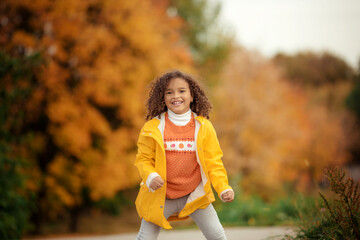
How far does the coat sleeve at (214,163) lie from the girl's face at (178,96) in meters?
0.24

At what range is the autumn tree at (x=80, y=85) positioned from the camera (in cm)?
893

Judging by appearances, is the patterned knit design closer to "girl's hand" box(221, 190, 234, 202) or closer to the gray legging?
the gray legging

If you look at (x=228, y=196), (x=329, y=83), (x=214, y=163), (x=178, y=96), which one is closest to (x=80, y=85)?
(x=178, y=96)

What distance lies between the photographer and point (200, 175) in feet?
8.23

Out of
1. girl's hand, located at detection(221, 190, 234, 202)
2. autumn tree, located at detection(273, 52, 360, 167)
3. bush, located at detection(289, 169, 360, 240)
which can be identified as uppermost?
autumn tree, located at detection(273, 52, 360, 167)

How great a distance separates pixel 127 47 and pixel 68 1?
2143 millimetres

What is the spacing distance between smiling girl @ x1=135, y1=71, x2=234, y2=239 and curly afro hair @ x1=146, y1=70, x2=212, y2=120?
0.08 m

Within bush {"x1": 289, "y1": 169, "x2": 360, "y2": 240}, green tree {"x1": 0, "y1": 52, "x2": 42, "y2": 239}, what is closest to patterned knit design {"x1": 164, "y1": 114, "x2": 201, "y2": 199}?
bush {"x1": 289, "y1": 169, "x2": 360, "y2": 240}

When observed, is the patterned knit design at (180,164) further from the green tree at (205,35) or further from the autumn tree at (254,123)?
the green tree at (205,35)

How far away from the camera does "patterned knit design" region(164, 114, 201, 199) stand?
2441 mm

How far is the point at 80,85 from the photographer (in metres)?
9.59

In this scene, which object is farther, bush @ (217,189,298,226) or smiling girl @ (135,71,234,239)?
bush @ (217,189,298,226)

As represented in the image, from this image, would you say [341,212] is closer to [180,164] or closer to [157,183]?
[180,164]

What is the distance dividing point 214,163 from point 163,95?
66cm
